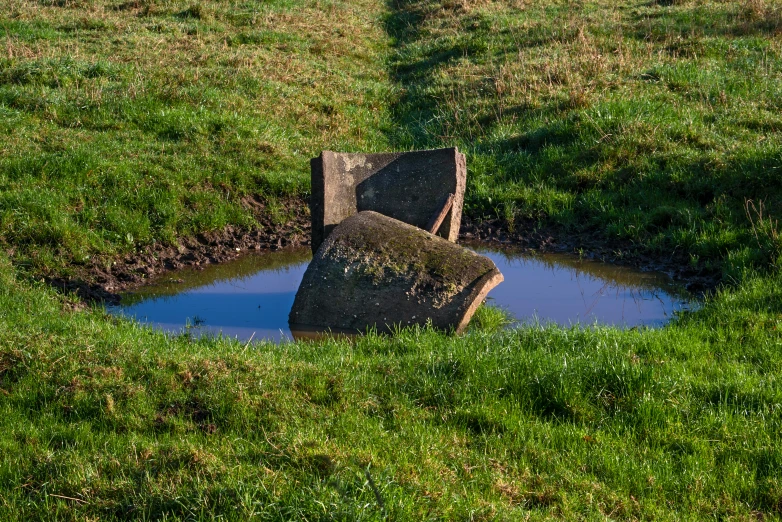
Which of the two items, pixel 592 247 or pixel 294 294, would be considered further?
pixel 592 247

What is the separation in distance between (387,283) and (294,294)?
1.98m

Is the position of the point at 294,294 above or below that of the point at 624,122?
below

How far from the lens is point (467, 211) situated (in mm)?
11602

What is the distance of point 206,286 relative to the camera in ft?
30.5

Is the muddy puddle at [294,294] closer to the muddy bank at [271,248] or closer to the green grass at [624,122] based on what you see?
the muddy bank at [271,248]

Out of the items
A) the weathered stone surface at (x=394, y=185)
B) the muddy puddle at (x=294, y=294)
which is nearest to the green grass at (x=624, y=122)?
the muddy puddle at (x=294, y=294)

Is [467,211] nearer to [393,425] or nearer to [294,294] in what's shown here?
[294,294]

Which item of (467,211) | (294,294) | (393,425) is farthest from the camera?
(467,211)

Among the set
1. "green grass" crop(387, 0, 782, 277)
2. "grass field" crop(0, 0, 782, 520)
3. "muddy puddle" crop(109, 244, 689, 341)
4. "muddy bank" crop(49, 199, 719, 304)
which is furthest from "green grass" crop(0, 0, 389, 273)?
"green grass" crop(387, 0, 782, 277)

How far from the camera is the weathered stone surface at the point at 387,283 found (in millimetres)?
7270

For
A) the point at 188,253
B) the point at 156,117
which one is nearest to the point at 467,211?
the point at 188,253

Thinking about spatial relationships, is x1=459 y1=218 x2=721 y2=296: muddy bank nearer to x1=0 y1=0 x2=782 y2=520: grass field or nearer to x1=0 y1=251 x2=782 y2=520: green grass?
x1=0 y1=0 x2=782 y2=520: grass field

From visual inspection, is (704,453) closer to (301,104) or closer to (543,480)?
(543,480)

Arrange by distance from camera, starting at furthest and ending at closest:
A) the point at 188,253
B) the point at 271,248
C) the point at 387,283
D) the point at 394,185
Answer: the point at 271,248
the point at 188,253
the point at 394,185
the point at 387,283
